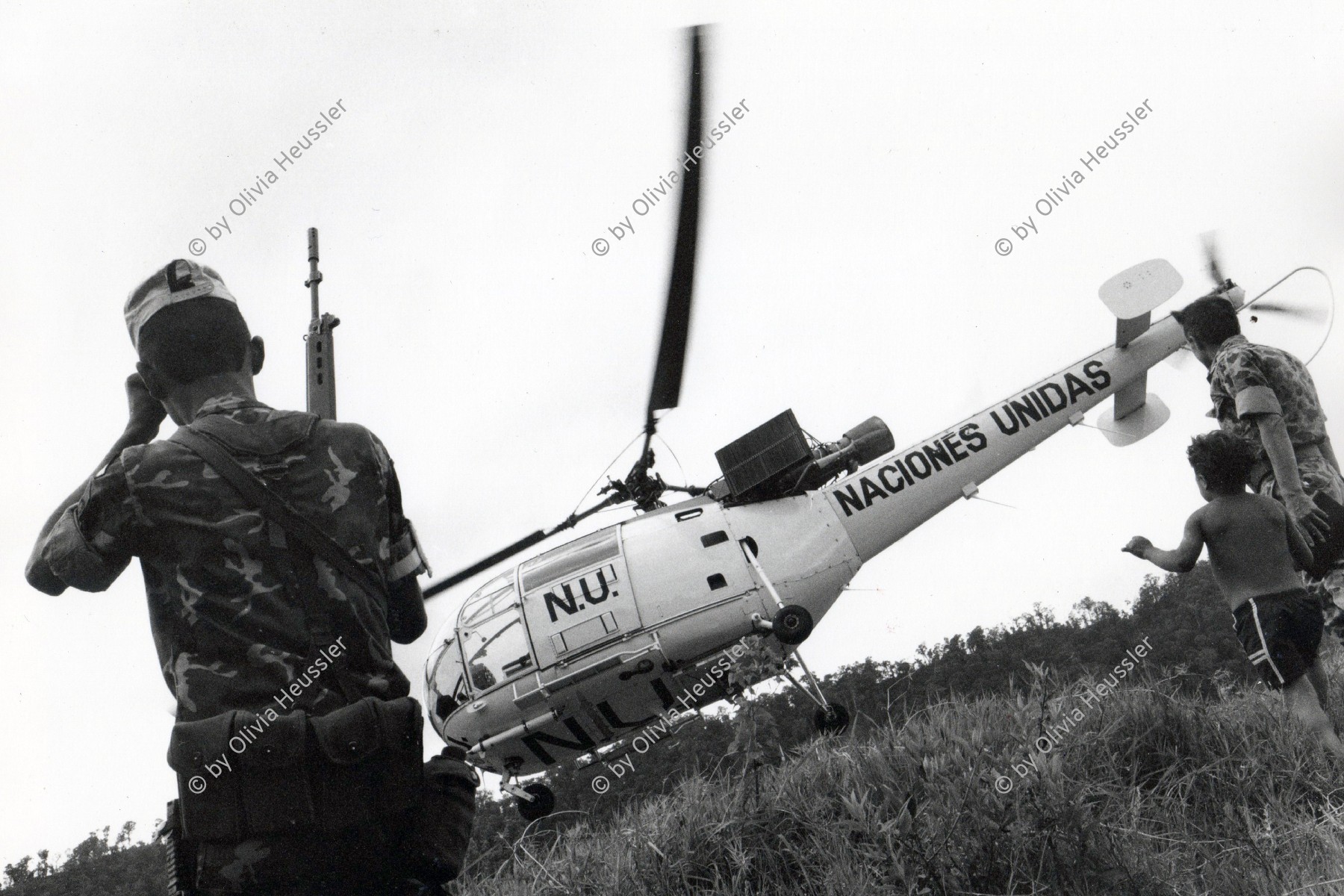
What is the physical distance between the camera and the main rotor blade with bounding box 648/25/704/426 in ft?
19.0

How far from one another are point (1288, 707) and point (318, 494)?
13.7 ft

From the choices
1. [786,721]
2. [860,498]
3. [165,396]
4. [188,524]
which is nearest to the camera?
[188,524]

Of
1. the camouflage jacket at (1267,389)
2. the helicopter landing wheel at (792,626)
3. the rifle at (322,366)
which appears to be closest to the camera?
the rifle at (322,366)

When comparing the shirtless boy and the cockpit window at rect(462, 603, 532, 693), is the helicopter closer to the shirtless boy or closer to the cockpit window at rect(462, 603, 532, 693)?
the cockpit window at rect(462, 603, 532, 693)

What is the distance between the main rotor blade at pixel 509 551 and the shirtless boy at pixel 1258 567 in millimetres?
5009

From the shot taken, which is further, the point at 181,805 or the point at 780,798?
the point at 780,798

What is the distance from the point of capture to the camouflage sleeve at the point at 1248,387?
4539mm

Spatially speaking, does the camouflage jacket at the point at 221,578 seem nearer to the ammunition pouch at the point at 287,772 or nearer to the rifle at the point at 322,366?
the ammunition pouch at the point at 287,772

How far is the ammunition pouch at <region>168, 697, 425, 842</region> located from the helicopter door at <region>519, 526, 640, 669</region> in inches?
228

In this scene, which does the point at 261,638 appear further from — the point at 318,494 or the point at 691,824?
the point at 691,824

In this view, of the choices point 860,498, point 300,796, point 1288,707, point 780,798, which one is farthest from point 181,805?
point 860,498

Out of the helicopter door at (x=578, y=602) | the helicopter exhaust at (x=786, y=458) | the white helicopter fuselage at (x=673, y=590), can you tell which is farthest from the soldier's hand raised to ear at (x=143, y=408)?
the helicopter exhaust at (x=786, y=458)

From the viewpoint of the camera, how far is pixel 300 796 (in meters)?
1.96

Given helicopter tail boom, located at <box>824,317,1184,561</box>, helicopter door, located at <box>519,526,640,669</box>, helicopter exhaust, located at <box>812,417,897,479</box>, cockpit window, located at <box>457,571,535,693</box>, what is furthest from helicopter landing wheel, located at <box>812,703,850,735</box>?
cockpit window, located at <box>457,571,535,693</box>
